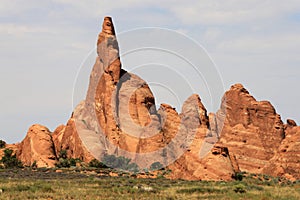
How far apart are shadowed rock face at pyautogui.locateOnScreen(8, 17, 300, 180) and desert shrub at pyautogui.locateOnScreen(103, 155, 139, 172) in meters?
1.68

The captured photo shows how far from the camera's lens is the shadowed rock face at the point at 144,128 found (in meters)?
83.7

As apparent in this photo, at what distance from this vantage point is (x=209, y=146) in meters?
56.8

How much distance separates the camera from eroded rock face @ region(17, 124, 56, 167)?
81688mm

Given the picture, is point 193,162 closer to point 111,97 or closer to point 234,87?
point 111,97

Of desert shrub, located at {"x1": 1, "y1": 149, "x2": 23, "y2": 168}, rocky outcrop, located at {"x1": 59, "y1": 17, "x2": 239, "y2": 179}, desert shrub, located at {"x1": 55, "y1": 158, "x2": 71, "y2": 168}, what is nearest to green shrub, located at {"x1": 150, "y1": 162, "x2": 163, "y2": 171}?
rocky outcrop, located at {"x1": 59, "y1": 17, "x2": 239, "y2": 179}

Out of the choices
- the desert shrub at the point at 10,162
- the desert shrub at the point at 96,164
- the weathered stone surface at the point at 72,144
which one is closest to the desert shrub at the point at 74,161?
the weathered stone surface at the point at 72,144

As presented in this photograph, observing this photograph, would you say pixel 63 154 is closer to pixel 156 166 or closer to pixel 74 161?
pixel 74 161

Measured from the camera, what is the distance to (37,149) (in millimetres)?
83625

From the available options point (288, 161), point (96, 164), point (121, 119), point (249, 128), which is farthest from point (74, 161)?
point (249, 128)

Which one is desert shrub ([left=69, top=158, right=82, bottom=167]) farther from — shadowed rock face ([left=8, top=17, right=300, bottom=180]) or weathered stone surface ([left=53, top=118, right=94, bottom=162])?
shadowed rock face ([left=8, top=17, right=300, bottom=180])

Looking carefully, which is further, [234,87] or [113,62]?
[234,87]

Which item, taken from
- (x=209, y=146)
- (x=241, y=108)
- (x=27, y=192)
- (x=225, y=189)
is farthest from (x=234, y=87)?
(x=27, y=192)

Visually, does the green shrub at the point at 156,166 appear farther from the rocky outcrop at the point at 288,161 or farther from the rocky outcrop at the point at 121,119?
the rocky outcrop at the point at 288,161

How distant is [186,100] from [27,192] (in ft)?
226
